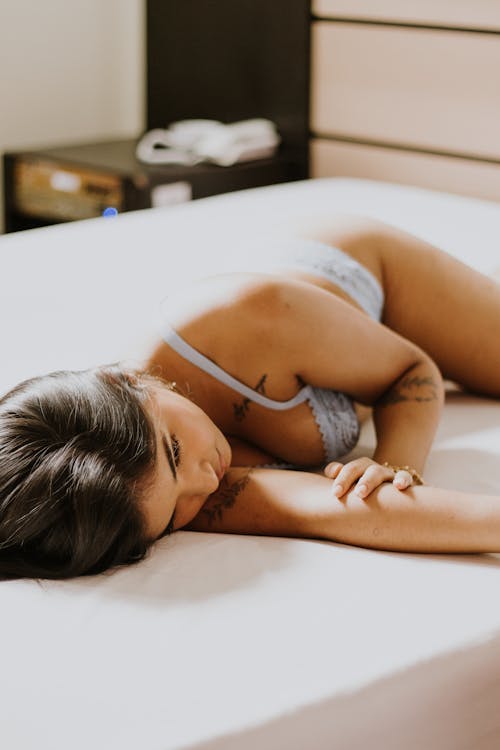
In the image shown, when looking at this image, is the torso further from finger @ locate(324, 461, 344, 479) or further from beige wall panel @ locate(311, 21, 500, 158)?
beige wall panel @ locate(311, 21, 500, 158)

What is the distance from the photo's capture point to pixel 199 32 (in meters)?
3.41

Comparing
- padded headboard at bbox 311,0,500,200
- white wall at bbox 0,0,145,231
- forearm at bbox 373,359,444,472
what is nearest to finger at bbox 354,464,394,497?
forearm at bbox 373,359,444,472

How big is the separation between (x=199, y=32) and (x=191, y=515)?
245 cm

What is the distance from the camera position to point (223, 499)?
4.41ft

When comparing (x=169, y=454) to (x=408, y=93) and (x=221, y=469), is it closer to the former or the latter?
(x=221, y=469)

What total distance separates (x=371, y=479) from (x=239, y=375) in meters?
0.30

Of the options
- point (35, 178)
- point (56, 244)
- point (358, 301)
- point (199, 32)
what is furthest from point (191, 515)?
point (199, 32)

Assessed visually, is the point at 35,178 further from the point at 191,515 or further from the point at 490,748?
the point at 490,748

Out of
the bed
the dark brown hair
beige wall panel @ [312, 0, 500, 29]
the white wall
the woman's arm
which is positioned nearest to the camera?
the bed

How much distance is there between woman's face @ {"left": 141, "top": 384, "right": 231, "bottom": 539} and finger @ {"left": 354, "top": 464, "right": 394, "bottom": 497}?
0.57 feet

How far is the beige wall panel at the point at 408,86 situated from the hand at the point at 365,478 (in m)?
1.73

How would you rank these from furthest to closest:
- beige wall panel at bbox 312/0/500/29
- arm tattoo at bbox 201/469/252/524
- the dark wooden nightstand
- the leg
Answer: the dark wooden nightstand, beige wall panel at bbox 312/0/500/29, the leg, arm tattoo at bbox 201/469/252/524

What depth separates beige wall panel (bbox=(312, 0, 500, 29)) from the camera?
2.74 m

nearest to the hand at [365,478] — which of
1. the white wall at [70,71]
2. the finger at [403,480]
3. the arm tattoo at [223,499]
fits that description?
the finger at [403,480]
